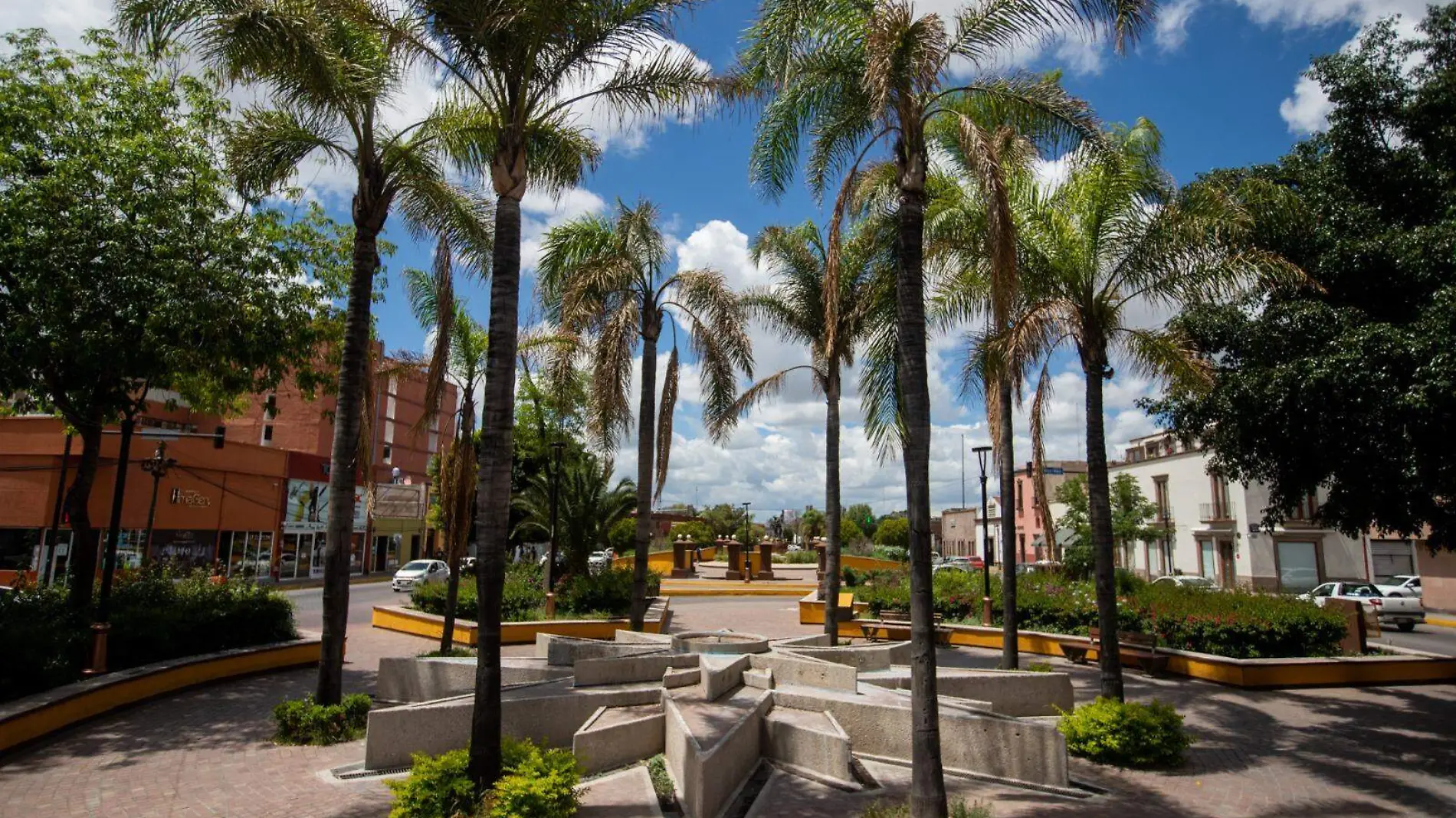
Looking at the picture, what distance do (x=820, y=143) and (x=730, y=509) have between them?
79.8m

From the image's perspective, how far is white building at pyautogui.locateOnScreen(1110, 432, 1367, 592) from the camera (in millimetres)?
38438

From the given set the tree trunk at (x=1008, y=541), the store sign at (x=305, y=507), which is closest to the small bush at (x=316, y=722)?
the tree trunk at (x=1008, y=541)

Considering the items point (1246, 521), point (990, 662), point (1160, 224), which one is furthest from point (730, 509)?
point (1160, 224)

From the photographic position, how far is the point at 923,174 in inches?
301

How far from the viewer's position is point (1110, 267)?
34.9 ft

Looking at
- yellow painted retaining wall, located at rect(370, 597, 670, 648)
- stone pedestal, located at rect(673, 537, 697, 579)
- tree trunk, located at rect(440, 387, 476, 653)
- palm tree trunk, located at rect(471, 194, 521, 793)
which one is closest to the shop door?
stone pedestal, located at rect(673, 537, 697, 579)

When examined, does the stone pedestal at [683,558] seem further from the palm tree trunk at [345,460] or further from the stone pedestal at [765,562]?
the palm tree trunk at [345,460]

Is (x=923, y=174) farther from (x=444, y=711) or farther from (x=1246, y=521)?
(x=1246, y=521)

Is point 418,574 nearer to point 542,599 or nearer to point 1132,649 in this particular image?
point 542,599

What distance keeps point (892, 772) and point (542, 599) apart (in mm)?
12026

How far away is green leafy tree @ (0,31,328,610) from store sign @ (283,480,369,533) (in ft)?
81.8

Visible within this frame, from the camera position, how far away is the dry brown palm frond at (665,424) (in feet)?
49.4

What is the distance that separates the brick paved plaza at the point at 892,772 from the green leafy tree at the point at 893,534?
2121 inches

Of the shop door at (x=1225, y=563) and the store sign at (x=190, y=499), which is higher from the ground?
the store sign at (x=190, y=499)
